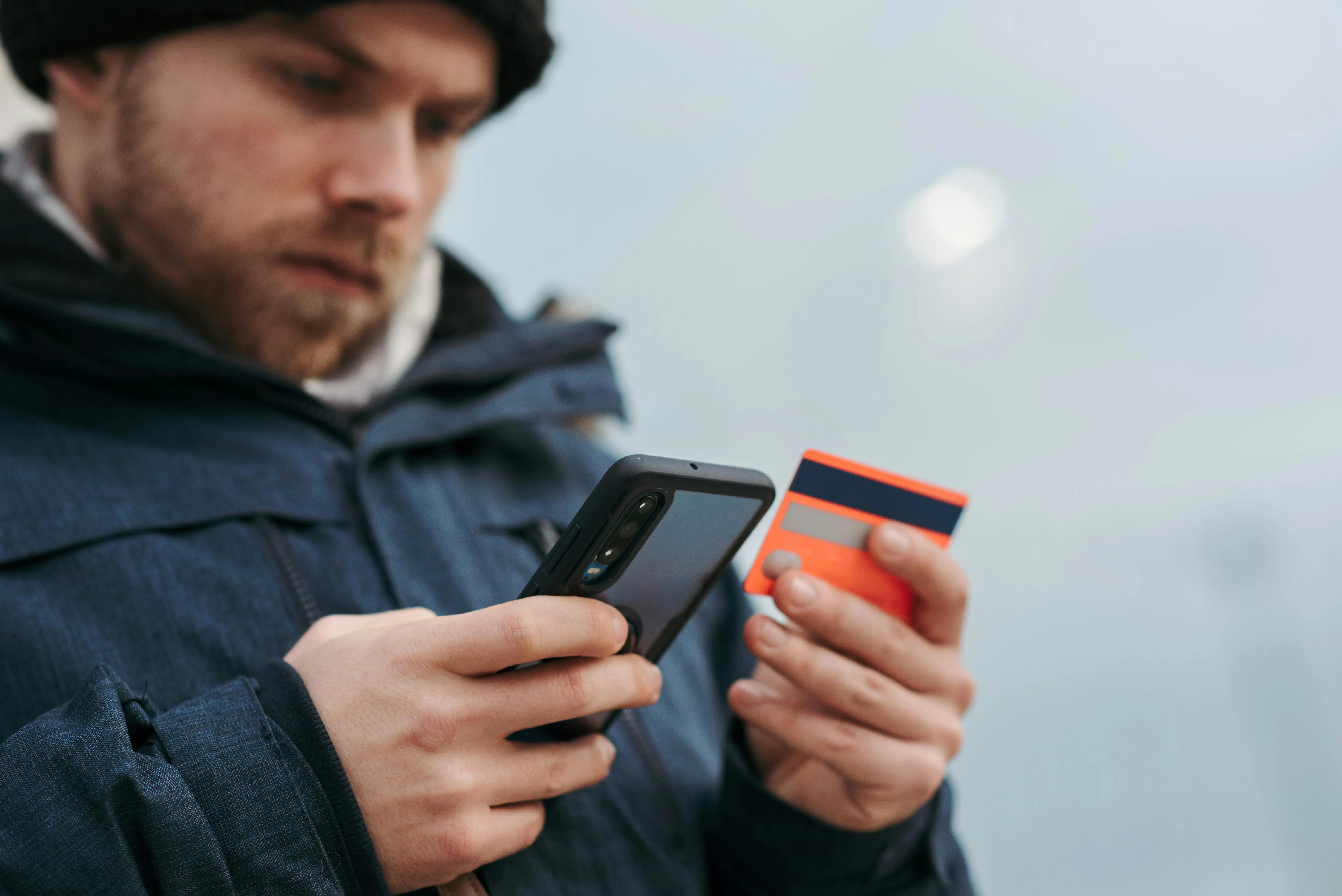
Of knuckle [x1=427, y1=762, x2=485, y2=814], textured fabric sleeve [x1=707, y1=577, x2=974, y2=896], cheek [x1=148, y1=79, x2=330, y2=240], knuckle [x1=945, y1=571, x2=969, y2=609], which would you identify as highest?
cheek [x1=148, y1=79, x2=330, y2=240]

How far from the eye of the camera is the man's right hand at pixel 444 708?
1.72 feet

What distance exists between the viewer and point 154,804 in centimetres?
47

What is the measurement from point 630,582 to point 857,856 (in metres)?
0.39

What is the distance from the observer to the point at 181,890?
1.55ft

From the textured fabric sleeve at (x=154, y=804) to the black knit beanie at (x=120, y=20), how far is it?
0.72 meters

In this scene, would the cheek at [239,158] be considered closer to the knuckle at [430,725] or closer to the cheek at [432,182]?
the cheek at [432,182]

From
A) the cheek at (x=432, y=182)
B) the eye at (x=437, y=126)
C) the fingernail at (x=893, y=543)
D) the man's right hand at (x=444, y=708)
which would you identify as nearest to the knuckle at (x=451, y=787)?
the man's right hand at (x=444, y=708)

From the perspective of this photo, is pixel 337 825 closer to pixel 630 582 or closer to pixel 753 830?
pixel 630 582

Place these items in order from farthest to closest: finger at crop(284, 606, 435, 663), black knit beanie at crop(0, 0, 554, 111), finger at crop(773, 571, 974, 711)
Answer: black knit beanie at crop(0, 0, 554, 111) → finger at crop(773, 571, 974, 711) → finger at crop(284, 606, 435, 663)

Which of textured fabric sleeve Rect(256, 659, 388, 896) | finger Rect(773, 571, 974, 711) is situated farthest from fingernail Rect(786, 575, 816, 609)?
textured fabric sleeve Rect(256, 659, 388, 896)

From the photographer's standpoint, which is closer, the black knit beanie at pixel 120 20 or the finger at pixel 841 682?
the finger at pixel 841 682

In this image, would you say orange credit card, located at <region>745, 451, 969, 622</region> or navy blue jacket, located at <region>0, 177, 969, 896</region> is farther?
orange credit card, located at <region>745, 451, 969, 622</region>

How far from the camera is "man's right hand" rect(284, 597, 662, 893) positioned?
52cm

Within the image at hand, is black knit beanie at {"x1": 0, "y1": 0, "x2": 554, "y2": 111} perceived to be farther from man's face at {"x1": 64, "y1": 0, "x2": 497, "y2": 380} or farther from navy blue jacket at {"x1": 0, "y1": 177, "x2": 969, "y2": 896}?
navy blue jacket at {"x1": 0, "y1": 177, "x2": 969, "y2": 896}
